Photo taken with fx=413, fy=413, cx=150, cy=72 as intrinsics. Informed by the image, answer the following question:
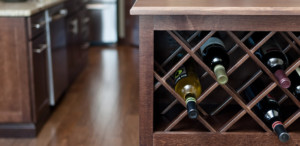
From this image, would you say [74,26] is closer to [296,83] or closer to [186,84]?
[186,84]

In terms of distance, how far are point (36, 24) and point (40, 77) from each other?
37 cm

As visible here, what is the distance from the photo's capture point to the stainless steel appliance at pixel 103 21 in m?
5.74

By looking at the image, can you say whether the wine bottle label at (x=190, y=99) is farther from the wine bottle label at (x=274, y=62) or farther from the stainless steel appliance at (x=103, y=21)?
the stainless steel appliance at (x=103, y=21)

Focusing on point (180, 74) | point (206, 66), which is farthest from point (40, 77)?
point (206, 66)

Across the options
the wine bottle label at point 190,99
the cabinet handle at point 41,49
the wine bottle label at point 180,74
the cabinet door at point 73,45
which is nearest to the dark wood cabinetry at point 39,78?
the cabinet handle at point 41,49

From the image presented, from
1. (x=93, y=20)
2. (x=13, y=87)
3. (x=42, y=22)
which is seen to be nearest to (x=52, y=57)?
(x=42, y=22)

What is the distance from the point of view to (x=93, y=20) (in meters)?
5.80

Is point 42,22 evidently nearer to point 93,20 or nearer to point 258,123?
point 258,123

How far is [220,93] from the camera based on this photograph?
4.97 feet

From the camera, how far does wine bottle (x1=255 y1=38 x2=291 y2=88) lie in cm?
114

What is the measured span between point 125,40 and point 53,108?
2936mm

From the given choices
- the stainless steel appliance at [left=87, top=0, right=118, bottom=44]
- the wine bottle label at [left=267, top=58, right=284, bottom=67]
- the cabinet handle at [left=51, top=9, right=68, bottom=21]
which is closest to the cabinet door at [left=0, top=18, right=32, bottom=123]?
the cabinet handle at [left=51, top=9, right=68, bottom=21]

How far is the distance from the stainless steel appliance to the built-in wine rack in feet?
14.4

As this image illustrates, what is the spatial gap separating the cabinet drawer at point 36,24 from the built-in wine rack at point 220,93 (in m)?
1.25
